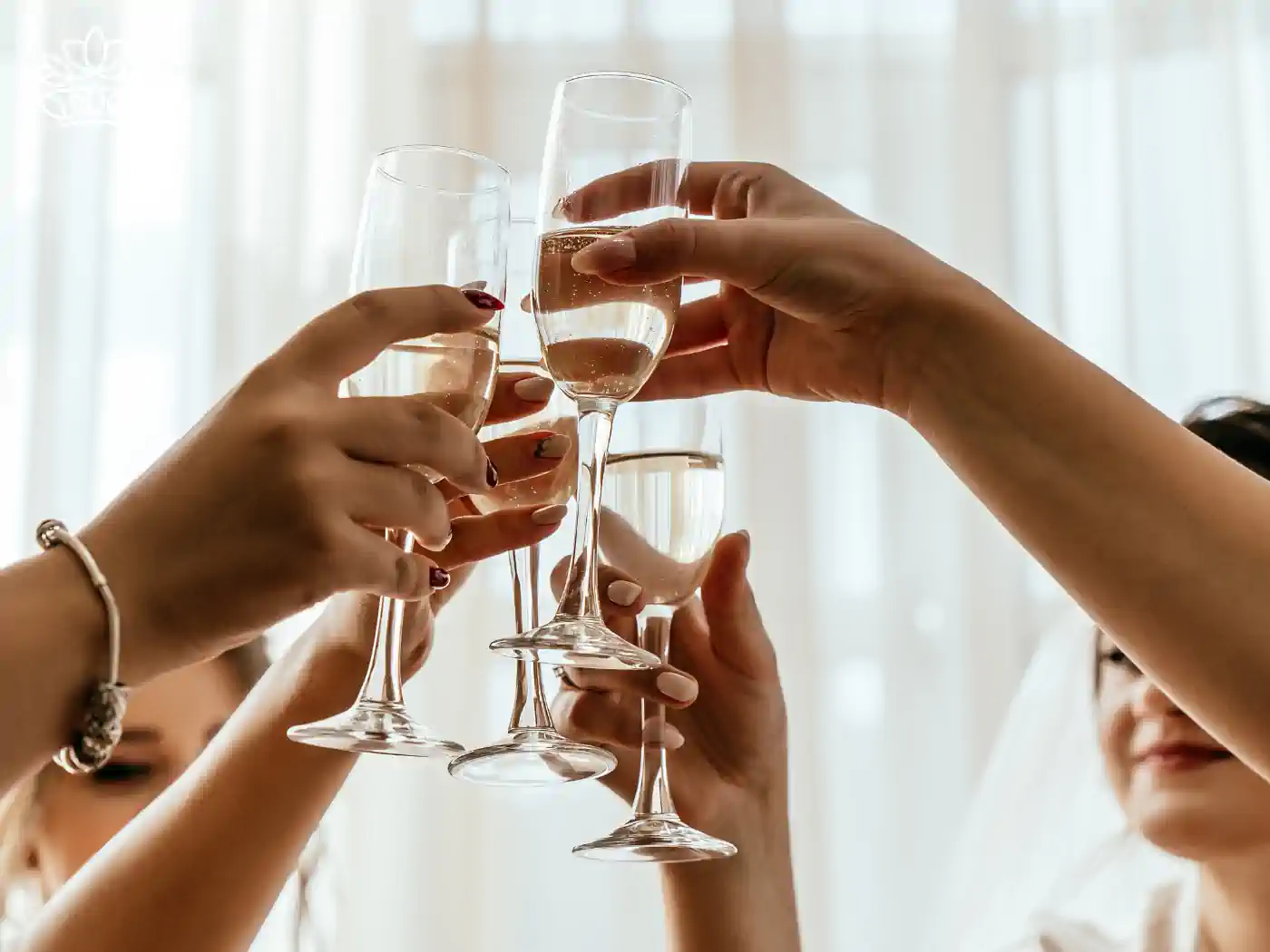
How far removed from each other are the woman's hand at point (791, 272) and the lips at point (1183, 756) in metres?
0.86

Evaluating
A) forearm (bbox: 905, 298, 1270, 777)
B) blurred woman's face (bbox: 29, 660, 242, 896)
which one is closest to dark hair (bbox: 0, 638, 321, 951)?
blurred woman's face (bbox: 29, 660, 242, 896)

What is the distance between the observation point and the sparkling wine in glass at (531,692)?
0.86 meters

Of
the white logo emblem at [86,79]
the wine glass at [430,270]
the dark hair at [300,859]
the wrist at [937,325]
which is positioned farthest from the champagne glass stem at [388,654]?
the white logo emblem at [86,79]

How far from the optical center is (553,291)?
84 centimetres

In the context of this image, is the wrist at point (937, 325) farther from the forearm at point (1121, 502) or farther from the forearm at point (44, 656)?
the forearm at point (44, 656)

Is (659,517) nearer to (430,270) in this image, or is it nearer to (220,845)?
(430,270)

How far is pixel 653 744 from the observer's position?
1041 millimetres

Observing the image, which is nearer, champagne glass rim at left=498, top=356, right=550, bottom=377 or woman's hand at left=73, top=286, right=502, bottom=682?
woman's hand at left=73, top=286, right=502, bottom=682

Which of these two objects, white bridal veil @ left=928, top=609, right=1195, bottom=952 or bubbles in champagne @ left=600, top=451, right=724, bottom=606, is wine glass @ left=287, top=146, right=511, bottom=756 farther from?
white bridal veil @ left=928, top=609, right=1195, bottom=952

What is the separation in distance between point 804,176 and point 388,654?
204 cm

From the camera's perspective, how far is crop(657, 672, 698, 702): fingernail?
1.02 meters

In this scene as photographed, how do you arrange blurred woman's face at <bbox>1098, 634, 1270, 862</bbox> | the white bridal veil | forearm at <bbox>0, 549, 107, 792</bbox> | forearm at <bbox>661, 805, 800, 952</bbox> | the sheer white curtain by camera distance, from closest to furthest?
forearm at <bbox>0, 549, 107, 792</bbox>, forearm at <bbox>661, 805, 800, 952</bbox>, blurred woman's face at <bbox>1098, 634, 1270, 862</bbox>, the white bridal veil, the sheer white curtain

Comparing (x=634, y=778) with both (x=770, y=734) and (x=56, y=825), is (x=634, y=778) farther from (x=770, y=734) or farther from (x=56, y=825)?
(x=56, y=825)

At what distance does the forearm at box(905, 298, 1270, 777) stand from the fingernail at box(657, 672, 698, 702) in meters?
0.28
